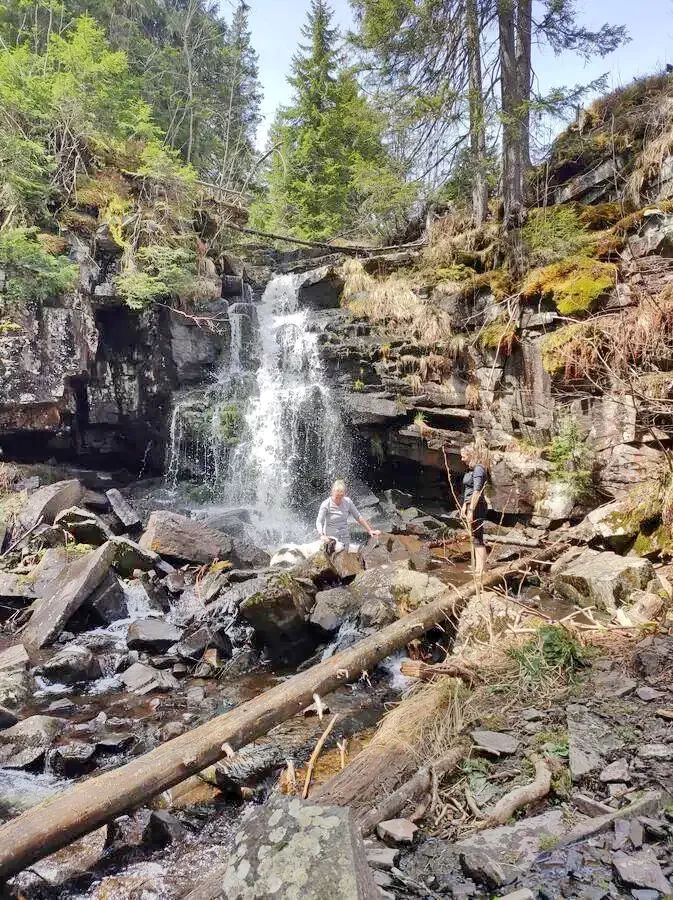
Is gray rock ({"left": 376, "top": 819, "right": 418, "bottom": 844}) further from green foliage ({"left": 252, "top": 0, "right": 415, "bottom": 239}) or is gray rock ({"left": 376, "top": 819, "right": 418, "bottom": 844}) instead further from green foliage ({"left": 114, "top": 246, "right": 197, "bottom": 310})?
green foliage ({"left": 252, "top": 0, "right": 415, "bottom": 239})

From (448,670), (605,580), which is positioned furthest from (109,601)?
(605,580)

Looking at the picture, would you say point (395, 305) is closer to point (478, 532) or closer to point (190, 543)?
point (478, 532)

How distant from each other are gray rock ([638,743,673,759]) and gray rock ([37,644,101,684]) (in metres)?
5.72

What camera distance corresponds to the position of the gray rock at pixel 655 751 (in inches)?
111

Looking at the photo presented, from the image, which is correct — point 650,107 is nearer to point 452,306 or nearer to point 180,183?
point 452,306

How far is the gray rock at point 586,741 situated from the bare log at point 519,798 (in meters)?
0.18

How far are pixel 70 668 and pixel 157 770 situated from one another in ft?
11.1

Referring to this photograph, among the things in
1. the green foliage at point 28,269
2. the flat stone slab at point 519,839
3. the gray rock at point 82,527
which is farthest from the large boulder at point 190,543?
the flat stone slab at point 519,839

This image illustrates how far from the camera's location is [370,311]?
1398 cm

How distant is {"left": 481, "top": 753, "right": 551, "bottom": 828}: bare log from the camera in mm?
2654

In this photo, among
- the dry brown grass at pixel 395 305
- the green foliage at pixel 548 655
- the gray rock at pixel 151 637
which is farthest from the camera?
the dry brown grass at pixel 395 305

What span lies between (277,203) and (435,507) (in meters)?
18.9

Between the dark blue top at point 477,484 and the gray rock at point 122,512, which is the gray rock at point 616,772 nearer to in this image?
the dark blue top at point 477,484

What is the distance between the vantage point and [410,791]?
2.95 meters
